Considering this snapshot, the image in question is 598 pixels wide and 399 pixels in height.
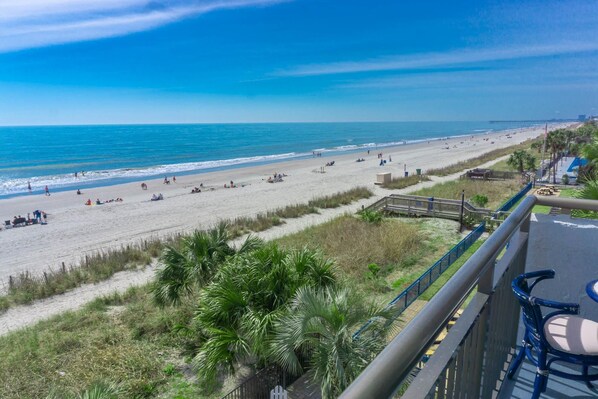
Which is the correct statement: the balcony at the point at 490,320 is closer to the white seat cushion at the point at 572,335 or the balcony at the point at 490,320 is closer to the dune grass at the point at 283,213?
the white seat cushion at the point at 572,335

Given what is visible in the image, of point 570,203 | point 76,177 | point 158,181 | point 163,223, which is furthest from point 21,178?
point 570,203

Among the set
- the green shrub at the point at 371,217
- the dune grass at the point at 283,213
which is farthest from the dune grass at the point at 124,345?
the dune grass at the point at 283,213

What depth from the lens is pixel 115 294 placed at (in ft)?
48.0

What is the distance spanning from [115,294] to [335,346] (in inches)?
472

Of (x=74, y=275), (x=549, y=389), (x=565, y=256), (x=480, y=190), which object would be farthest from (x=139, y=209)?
(x=549, y=389)

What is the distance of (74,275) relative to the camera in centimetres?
1730

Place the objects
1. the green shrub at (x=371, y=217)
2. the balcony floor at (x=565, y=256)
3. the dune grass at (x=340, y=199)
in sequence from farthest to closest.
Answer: the dune grass at (x=340, y=199) → the green shrub at (x=371, y=217) → the balcony floor at (x=565, y=256)

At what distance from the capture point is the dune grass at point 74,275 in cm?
1569

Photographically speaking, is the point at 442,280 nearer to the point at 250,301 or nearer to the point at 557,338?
the point at 250,301

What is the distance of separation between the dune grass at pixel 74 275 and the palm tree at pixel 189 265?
919cm

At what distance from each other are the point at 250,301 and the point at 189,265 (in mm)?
2929

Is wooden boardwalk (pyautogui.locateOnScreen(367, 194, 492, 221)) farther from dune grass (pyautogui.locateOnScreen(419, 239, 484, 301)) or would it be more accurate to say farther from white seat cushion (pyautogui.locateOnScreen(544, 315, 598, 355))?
white seat cushion (pyautogui.locateOnScreen(544, 315, 598, 355))

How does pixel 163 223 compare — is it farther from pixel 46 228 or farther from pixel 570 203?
pixel 570 203

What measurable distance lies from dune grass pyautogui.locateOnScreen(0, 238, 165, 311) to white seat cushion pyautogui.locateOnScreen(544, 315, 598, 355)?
18.1 meters
